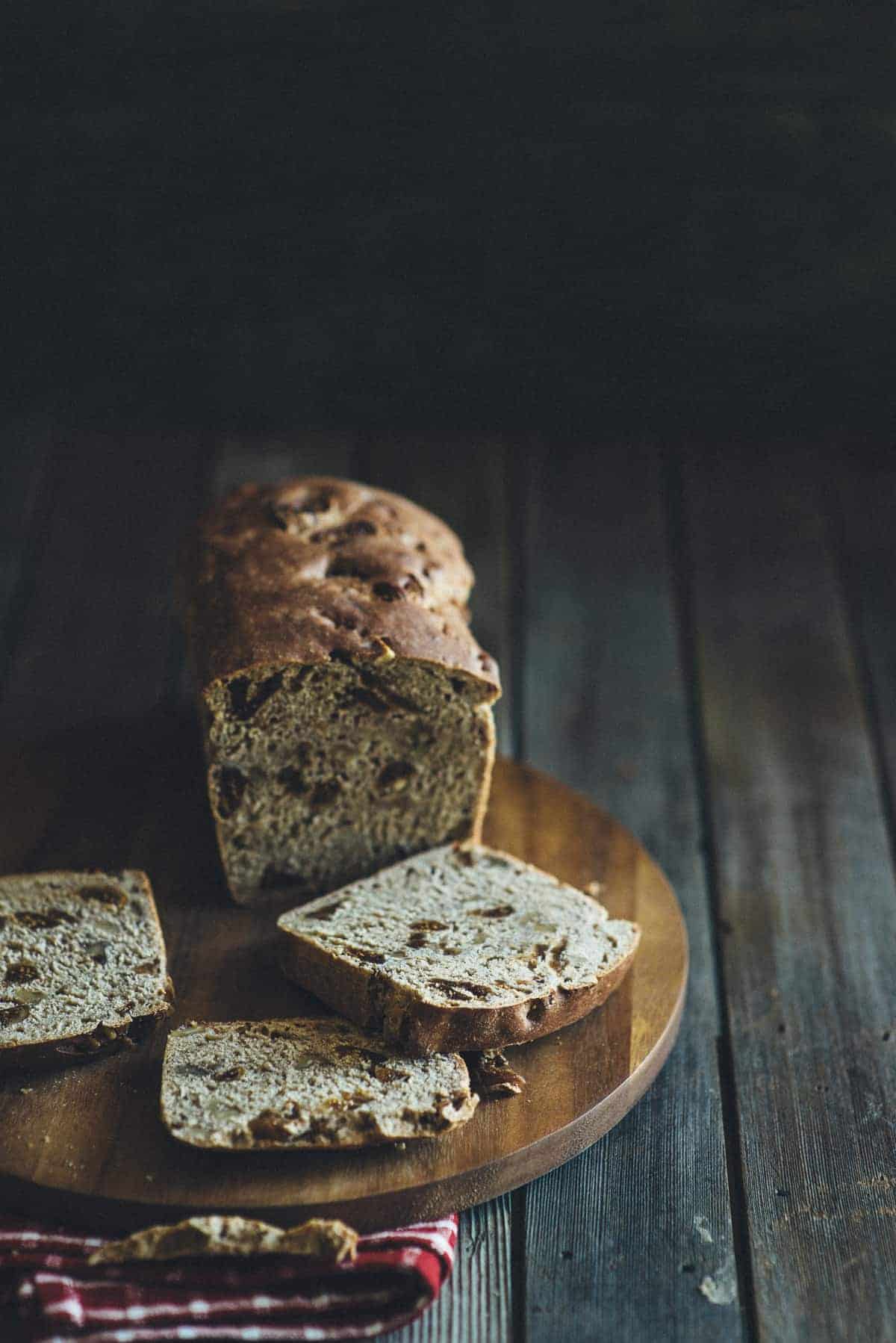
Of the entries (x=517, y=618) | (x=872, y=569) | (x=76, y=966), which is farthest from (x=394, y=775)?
(x=872, y=569)

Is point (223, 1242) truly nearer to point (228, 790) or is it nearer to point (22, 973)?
point (22, 973)

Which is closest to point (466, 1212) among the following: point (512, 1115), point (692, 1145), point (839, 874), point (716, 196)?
point (512, 1115)

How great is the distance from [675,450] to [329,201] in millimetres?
1625

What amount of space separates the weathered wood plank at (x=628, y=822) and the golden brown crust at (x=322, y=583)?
86cm

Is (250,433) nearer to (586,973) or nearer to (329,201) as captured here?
(329,201)

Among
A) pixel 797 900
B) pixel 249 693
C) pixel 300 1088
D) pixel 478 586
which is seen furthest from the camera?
pixel 478 586

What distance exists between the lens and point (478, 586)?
5055mm

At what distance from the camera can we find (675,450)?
5895 millimetres

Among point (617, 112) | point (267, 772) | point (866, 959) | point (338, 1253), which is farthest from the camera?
point (617, 112)

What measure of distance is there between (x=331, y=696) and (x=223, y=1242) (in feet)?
3.92

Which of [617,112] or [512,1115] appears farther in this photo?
[617,112]

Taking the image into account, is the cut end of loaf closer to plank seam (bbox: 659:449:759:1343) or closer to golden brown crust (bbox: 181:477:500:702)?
golden brown crust (bbox: 181:477:500:702)

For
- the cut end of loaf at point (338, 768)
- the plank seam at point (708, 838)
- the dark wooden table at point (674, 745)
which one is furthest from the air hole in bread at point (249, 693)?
the plank seam at point (708, 838)

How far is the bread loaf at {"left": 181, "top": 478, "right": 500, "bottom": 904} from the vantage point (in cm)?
332
